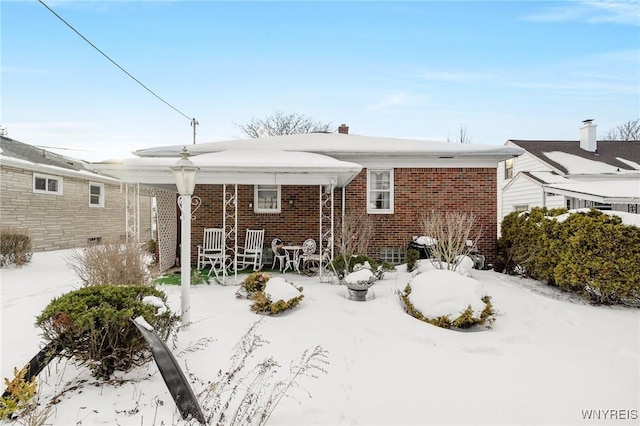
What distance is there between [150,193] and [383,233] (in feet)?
23.6

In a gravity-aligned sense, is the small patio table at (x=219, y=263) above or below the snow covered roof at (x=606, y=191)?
below

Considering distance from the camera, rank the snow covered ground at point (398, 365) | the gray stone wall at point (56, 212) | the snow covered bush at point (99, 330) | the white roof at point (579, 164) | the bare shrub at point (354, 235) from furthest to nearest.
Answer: the white roof at point (579, 164) → the gray stone wall at point (56, 212) → the bare shrub at point (354, 235) → the snow covered bush at point (99, 330) → the snow covered ground at point (398, 365)

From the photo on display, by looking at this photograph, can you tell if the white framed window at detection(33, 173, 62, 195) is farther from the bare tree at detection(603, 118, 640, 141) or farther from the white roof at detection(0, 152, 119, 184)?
the bare tree at detection(603, 118, 640, 141)

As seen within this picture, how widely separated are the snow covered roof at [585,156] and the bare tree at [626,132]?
73.5 feet

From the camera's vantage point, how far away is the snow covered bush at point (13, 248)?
10039 mm

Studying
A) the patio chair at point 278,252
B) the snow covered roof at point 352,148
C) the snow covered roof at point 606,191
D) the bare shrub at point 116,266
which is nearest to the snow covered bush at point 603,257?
the snow covered roof at point 352,148

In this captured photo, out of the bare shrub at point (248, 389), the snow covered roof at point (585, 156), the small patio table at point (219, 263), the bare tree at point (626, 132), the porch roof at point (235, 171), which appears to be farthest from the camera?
the bare tree at point (626, 132)

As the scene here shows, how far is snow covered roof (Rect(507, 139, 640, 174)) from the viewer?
15508 mm

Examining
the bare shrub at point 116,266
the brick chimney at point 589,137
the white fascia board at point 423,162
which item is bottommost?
the bare shrub at point 116,266

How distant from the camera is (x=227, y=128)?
31359 mm

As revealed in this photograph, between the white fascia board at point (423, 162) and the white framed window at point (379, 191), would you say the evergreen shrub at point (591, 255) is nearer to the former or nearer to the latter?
the white fascia board at point (423, 162)

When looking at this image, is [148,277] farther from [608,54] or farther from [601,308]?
[608,54]

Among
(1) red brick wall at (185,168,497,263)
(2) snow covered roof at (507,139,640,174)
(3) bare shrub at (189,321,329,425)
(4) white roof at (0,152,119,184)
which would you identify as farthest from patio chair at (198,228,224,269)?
(2) snow covered roof at (507,139,640,174)

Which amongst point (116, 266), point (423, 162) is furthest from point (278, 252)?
point (423, 162)
